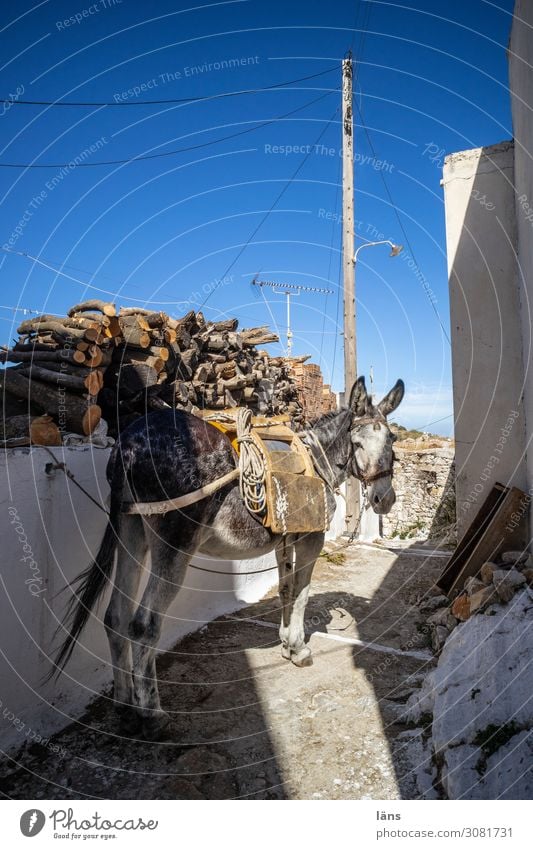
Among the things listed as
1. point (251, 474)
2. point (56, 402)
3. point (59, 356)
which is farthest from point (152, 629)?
point (59, 356)

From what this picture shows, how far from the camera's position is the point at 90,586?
3496 millimetres

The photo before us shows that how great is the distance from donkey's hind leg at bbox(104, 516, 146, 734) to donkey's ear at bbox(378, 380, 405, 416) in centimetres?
249

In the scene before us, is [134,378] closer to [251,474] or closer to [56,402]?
[56,402]

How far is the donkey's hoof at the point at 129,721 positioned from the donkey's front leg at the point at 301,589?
64.9 inches

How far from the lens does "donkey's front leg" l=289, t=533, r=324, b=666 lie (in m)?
4.46

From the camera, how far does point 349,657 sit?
466 cm

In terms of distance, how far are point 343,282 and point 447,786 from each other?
8.74 meters

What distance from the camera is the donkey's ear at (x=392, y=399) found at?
4652mm

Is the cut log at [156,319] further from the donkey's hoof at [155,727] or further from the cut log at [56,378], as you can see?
the donkey's hoof at [155,727]

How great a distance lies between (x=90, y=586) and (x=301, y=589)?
194 cm

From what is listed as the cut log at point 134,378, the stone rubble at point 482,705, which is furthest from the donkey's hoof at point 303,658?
the cut log at point 134,378

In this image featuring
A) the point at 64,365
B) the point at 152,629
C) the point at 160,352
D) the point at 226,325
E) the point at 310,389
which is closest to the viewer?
the point at 152,629

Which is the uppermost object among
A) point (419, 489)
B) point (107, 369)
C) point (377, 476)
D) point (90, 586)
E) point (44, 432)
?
point (107, 369)
